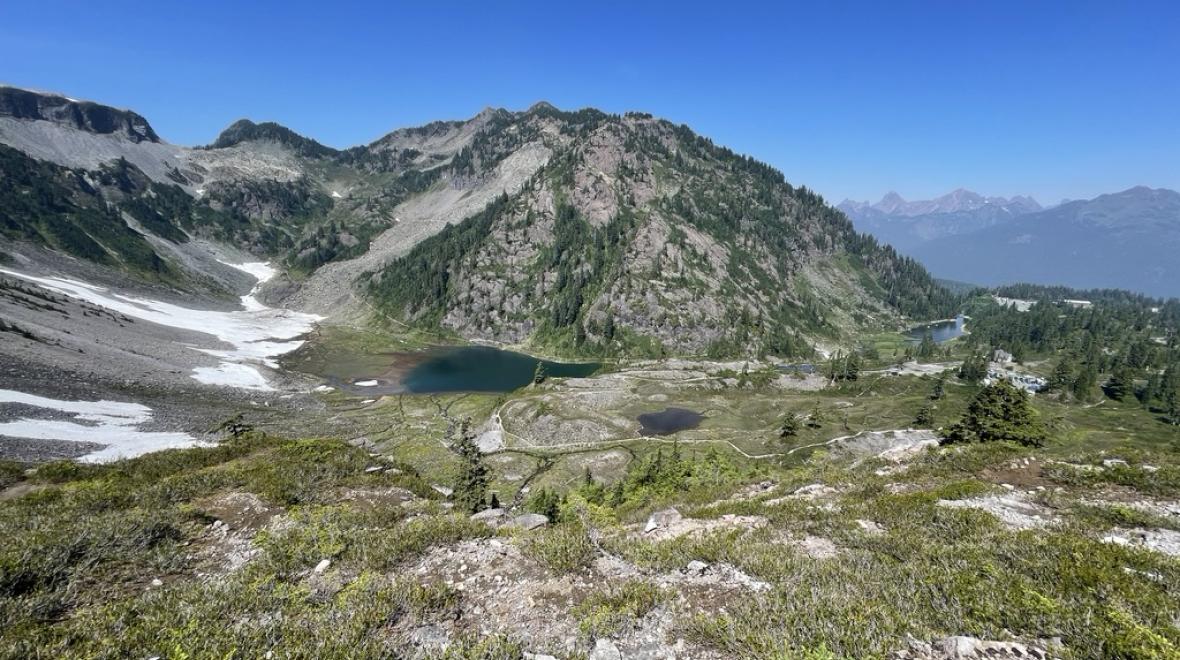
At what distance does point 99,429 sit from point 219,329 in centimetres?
12849

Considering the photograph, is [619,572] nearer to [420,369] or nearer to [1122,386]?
[420,369]

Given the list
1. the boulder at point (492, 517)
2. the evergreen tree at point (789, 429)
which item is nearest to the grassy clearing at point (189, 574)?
the boulder at point (492, 517)

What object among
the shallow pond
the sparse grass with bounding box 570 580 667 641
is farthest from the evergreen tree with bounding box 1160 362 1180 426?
the sparse grass with bounding box 570 580 667 641

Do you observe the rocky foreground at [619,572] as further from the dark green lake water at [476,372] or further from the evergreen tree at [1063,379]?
the evergreen tree at [1063,379]

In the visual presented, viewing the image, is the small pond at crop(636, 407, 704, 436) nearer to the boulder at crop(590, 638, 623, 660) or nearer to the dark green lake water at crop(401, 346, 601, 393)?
the dark green lake water at crop(401, 346, 601, 393)

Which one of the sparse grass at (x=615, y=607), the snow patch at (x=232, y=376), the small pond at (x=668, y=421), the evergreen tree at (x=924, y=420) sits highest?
the sparse grass at (x=615, y=607)

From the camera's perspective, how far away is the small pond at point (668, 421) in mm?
98456

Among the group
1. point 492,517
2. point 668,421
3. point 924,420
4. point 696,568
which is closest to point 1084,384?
point 924,420

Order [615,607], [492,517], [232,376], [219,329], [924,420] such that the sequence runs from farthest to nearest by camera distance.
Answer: [219,329], [232,376], [924,420], [492,517], [615,607]

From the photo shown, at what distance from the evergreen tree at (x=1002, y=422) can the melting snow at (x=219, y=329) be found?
12958 centimetres

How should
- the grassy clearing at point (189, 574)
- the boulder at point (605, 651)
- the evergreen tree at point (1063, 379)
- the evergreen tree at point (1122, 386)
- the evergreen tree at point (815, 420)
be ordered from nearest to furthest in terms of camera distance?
the grassy clearing at point (189, 574), the boulder at point (605, 651), the evergreen tree at point (815, 420), the evergreen tree at point (1122, 386), the evergreen tree at point (1063, 379)

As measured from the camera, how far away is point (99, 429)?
190ft

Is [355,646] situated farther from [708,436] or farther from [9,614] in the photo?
[708,436]

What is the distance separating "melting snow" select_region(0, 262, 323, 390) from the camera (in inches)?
4446
